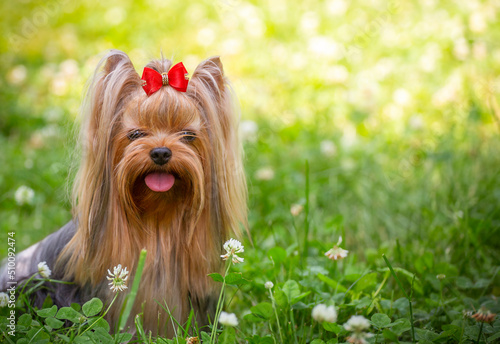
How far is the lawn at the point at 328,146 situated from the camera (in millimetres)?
2184

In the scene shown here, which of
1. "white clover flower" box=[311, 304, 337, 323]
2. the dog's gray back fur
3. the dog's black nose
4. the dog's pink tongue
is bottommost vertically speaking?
the dog's gray back fur

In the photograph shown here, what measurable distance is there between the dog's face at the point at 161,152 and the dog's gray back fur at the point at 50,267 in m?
0.49

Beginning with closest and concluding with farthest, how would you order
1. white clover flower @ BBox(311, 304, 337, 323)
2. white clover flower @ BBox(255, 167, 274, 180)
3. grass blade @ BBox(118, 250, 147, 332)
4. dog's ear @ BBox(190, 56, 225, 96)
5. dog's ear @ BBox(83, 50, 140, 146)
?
1. grass blade @ BBox(118, 250, 147, 332)
2. white clover flower @ BBox(311, 304, 337, 323)
3. dog's ear @ BBox(83, 50, 140, 146)
4. dog's ear @ BBox(190, 56, 225, 96)
5. white clover flower @ BBox(255, 167, 274, 180)

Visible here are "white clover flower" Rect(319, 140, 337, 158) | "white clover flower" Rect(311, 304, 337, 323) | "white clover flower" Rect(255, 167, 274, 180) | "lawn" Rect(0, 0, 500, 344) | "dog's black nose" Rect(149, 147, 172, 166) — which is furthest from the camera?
"white clover flower" Rect(319, 140, 337, 158)

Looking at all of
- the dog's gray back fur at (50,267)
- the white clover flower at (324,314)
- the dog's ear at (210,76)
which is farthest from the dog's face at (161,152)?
the white clover flower at (324,314)

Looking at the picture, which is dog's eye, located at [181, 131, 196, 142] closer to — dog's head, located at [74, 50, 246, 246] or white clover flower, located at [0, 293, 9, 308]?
dog's head, located at [74, 50, 246, 246]

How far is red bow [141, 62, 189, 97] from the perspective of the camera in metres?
1.96

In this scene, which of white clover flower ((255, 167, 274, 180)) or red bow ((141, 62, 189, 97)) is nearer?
red bow ((141, 62, 189, 97))

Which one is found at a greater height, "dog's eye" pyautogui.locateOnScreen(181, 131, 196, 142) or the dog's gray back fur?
"dog's eye" pyautogui.locateOnScreen(181, 131, 196, 142)

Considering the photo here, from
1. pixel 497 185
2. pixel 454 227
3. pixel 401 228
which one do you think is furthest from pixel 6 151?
pixel 497 185

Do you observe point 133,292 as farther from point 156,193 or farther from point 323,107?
point 323,107

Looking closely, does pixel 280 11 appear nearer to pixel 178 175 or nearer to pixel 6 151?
pixel 6 151

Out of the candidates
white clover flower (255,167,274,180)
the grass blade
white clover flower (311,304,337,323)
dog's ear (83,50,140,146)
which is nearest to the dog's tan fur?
dog's ear (83,50,140,146)

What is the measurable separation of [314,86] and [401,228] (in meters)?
1.97
